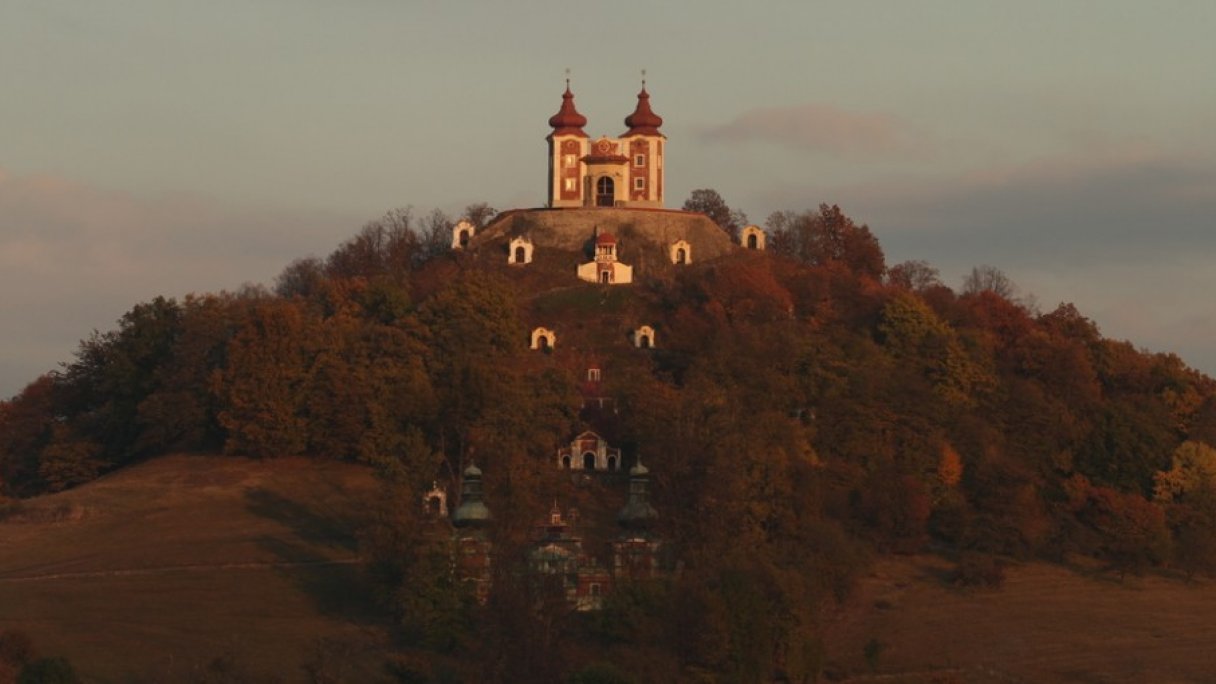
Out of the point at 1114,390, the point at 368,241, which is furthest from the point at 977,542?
the point at 368,241

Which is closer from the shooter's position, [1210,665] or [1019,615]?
[1210,665]

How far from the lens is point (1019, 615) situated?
316 feet

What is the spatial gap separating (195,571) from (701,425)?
19383 millimetres

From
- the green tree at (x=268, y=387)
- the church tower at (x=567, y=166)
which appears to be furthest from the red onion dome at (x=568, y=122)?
the green tree at (x=268, y=387)

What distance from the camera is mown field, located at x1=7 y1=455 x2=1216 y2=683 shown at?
86.8m

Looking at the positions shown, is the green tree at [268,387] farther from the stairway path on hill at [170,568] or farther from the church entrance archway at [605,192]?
the church entrance archway at [605,192]

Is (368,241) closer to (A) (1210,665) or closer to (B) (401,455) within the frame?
(B) (401,455)

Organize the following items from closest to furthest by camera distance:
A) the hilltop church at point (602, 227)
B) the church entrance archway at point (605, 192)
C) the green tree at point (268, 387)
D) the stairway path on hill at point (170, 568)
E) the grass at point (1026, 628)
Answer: the grass at point (1026, 628) < the stairway path on hill at point (170, 568) < the green tree at point (268, 387) < the hilltop church at point (602, 227) < the church entrance archway at point (605, 192)

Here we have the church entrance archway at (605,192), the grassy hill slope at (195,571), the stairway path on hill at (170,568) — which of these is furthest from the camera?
the church entrance archway at (605,192)

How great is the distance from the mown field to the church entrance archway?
104ft

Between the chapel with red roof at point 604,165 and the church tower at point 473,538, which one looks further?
the chapel with red roof at point 604,165

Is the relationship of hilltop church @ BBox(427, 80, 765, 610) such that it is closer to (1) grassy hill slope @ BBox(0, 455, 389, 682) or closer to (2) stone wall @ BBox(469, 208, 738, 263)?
(2) stone wall @ BBox(469, 208, 738, 263)

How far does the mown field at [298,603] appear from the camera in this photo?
8675 cm

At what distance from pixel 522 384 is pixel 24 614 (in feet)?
89.7
